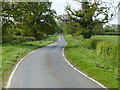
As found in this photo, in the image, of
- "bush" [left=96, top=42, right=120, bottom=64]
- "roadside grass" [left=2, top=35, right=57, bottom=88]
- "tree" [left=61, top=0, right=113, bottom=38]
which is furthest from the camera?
"tree" [left=61, top=0, right=113, bottom=38]

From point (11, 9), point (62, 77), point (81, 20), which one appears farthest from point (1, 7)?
point (62, 77)

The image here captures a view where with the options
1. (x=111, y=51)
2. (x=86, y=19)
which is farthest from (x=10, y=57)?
(x=86, y=19)

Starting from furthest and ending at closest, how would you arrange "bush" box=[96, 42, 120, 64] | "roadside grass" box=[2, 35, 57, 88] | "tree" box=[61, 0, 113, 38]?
"tree" box=[61, 0, 113, 38], "bush" box=[96, 42, 120, 64], "roadside grass" box=[2, 35, 57, 88]

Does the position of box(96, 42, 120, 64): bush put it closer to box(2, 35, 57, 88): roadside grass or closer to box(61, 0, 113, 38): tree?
box(2, 35, 57, 88): roadside grass

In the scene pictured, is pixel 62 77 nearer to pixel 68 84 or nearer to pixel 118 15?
pixel 68 84

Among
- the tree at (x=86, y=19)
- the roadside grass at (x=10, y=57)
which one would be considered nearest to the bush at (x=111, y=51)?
the roadside grass at (x=10, y=57)

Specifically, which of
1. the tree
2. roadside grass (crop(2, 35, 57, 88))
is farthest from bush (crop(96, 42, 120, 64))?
the tree

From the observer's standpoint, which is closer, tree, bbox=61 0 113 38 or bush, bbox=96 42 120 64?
bush, bbox=96 42 120 64

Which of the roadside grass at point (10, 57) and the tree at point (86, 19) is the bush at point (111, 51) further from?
the tree at point (86, 19)

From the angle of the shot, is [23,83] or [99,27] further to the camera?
[99,27]

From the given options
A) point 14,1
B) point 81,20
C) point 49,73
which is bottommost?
point 49,73

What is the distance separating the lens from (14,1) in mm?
45188

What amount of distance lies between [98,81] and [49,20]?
170ft

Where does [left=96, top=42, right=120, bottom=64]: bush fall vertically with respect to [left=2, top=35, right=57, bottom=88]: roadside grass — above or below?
above
